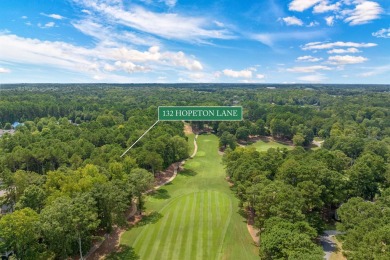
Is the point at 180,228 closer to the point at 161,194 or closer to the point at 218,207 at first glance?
the point at 218,207

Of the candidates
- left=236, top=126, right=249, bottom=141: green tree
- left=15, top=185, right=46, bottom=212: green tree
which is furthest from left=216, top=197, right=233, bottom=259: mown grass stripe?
left=236, top=126, right=249, bottom=141: green tree

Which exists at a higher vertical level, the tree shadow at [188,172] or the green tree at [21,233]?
the green tree at [21,233]

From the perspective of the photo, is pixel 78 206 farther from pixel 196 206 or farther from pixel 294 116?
pixel 294 116

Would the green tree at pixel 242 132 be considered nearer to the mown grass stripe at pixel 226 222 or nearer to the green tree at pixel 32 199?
the mown grass stripe at pixel 226 222

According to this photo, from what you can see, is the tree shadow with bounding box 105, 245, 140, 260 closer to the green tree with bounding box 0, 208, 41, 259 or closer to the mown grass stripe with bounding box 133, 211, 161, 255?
the mown grass stripe with bounding box 133, 211, 161, 255

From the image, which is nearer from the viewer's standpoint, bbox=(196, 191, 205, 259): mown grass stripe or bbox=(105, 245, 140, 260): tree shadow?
bbox=(105, 245, 140, 260): tree shadow

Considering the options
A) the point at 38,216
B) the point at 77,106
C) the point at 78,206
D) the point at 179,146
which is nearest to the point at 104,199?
the point at 78,206

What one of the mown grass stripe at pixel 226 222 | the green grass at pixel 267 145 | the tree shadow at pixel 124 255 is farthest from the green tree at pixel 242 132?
the tree shadow at pixel 124 255
